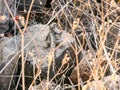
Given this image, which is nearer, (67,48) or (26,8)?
(67,48)

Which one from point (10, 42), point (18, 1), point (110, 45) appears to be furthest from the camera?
point (18, 1)

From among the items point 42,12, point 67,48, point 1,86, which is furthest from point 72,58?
point 42,12

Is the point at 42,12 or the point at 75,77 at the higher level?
the point at 42,12

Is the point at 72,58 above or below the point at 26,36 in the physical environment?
below

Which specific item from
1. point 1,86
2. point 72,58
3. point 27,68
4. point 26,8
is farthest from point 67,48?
point 26,8

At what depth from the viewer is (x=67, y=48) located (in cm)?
261

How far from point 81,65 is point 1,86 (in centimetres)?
62

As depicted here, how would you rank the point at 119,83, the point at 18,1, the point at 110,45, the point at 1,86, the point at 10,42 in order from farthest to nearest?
1. the point at 18,1
2. the point at 110,45
3. the point at 10,42
4. the point at 1,86
5. the point at 119,83

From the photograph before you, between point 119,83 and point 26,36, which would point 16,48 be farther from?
point 119,83

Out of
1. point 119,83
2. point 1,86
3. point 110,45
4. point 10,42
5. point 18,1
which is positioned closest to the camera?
point 119,83

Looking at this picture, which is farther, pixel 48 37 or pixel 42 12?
pixel 42 12

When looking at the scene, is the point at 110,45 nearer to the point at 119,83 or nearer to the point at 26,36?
the point at 26,36

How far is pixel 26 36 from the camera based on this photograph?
272 cm

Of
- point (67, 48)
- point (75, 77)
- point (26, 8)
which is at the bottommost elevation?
point (75, 77)
